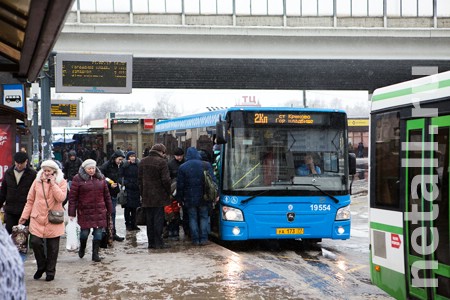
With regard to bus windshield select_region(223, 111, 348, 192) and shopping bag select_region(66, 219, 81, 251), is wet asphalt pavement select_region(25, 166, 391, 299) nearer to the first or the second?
shopping bag select_region(66, 219, 81, 251)

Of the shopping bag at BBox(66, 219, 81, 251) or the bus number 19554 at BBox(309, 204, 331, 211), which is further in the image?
the bus number 19554 at BBox(309, 204, 331, 211)

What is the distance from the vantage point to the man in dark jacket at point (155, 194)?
40.0 feet

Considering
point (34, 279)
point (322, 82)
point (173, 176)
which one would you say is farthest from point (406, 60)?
point (34, 279)

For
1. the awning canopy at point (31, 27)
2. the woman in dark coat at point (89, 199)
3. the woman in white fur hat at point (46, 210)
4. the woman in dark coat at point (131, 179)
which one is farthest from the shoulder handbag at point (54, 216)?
the woman in dark coat at point (131, 179)

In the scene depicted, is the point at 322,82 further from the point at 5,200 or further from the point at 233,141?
the point at 5,200

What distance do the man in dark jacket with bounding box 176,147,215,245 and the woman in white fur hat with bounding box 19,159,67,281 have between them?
12.2 feet

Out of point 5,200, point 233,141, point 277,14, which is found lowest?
point 5,200

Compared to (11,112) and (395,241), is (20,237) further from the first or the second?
(395,241)

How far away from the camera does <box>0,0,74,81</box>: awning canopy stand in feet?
20.9

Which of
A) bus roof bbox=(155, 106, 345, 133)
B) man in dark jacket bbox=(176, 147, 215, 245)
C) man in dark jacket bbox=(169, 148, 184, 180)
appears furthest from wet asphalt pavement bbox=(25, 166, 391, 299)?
bus roof bbox=(155, 106, 345, 133)

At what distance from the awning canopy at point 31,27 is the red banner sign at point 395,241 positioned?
411 cm

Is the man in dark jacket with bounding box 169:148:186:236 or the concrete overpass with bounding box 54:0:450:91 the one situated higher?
the concrete overpass with bounding box 54:0:450:91

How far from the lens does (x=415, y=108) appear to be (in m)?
7.30

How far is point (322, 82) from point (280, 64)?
34.5 ft
